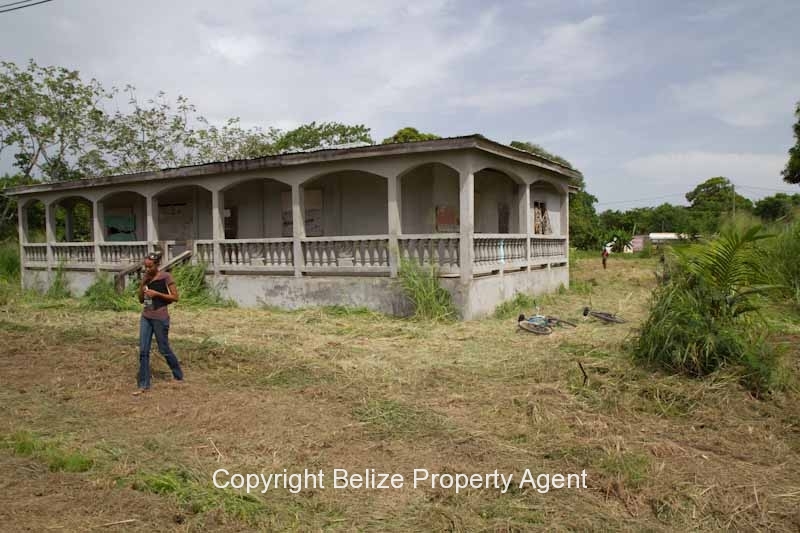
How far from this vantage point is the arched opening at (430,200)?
1287cm

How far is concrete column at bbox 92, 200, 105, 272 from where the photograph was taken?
617 inches

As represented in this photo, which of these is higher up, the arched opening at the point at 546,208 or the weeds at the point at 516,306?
the arched opening at the point at 546,208

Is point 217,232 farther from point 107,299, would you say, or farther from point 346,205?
point 346,205

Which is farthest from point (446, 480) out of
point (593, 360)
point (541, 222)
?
point (541, 222)

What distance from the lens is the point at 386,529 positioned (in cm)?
344

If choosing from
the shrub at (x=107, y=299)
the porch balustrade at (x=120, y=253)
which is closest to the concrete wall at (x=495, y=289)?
the shrub at (x=107, y=299)

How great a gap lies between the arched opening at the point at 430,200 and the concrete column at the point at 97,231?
8.29 metres

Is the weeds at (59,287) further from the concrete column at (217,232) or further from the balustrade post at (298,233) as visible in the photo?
the balustrade post at (298,233)

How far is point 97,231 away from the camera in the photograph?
52.3ft

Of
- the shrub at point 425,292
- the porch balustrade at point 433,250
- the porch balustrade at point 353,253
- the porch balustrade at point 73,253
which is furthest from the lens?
the porch balustrade at point 73,253

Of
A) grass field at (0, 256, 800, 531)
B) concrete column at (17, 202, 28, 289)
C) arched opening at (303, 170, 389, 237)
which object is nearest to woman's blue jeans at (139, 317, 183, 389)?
grass field at (0, 256, 800, 531)

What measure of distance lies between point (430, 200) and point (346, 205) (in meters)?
2.12

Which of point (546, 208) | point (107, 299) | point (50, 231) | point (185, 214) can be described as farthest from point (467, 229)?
point (50, 231)

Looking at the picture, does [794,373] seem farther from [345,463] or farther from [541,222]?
[541,222]
